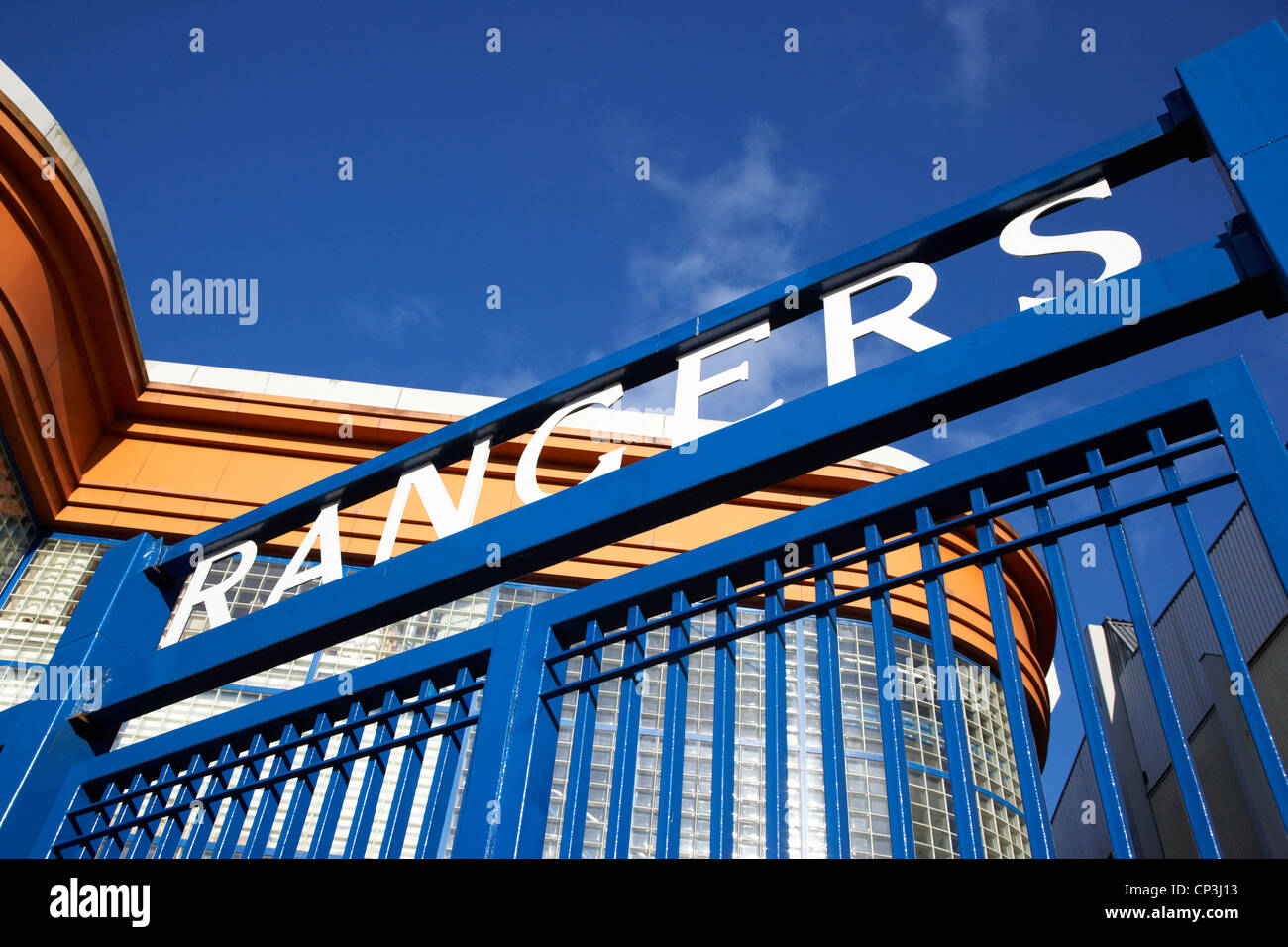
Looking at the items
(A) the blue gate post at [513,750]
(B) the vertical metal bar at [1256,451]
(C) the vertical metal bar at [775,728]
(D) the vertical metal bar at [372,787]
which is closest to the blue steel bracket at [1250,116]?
(B) the vertical metal bar at [1256,451]

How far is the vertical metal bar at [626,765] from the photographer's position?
252cm

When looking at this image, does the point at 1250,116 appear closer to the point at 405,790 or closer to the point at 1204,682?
the point at 405,790

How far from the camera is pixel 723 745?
2.52 m

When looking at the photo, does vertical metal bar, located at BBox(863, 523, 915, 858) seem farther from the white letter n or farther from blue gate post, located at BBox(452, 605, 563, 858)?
the white letter n

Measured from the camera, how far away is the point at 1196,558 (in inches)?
81.0

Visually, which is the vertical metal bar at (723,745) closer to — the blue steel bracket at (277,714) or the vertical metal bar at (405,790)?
the blue steel bracket at (277,714)

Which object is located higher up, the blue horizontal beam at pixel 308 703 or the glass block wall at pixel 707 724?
the glass block wall at pixel 707 724

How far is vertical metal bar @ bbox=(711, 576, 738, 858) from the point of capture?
2.35 meters

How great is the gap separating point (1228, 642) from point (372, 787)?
2.47m

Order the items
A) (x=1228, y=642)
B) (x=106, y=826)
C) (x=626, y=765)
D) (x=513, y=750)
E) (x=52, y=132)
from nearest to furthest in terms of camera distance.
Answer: (x=1228, y=642) → (x=626, y=765) → (x=513, y=750) → (x=106, y=826) → (x=52, y=132)

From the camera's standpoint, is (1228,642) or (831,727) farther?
(831,727)

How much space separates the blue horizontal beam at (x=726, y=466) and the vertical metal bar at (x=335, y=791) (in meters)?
0.48

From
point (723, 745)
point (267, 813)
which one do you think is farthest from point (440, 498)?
point (723, 745)
